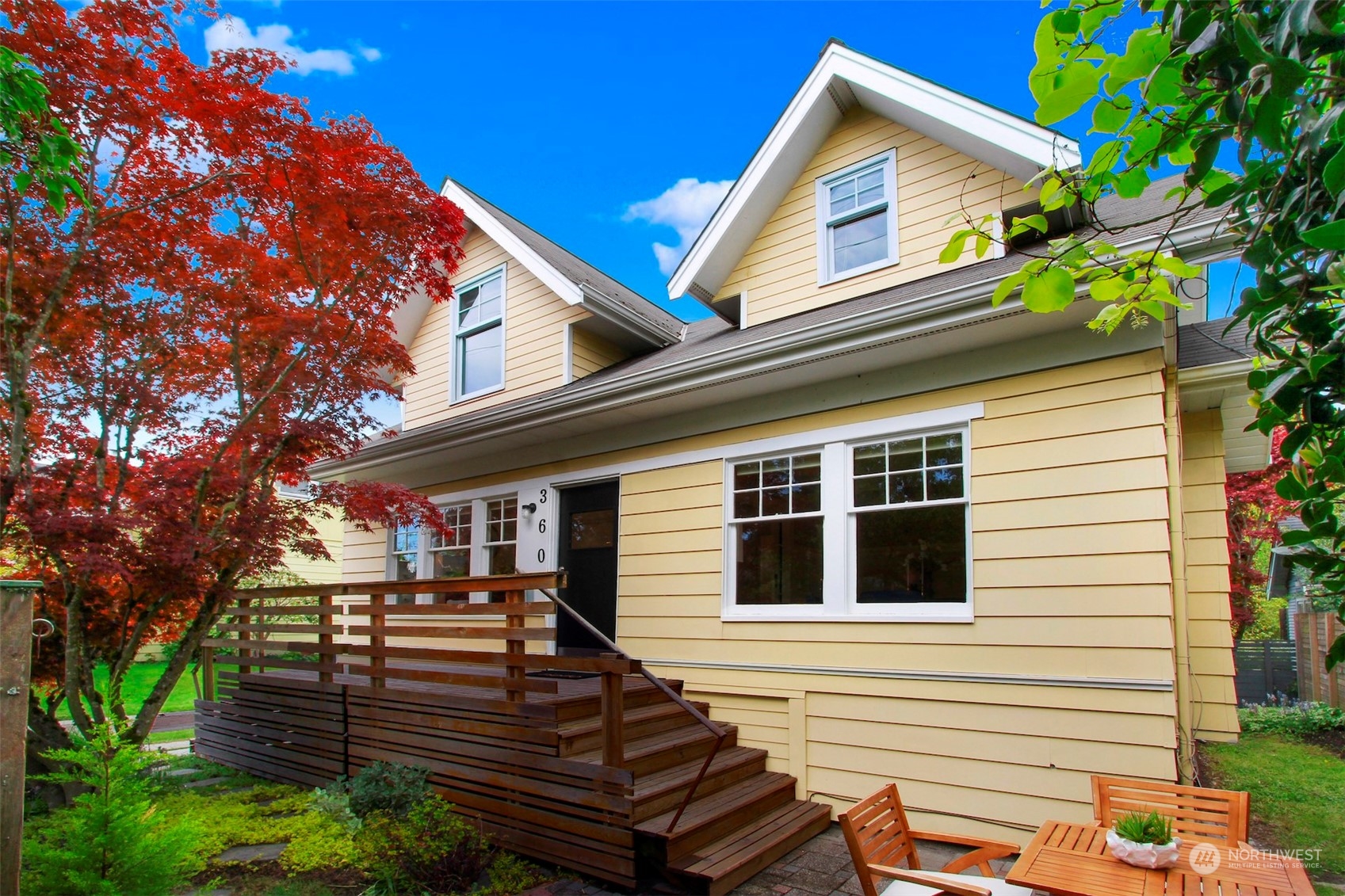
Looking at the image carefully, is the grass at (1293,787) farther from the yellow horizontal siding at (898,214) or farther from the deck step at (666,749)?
the yellow horizontal siding at (898,214)

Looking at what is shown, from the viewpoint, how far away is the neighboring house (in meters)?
4.65

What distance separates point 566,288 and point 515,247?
1.17m

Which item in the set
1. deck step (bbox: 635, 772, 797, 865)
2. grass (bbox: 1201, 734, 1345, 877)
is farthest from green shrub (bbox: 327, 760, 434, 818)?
grass (bbox: 1201, 734, 1345, 877)

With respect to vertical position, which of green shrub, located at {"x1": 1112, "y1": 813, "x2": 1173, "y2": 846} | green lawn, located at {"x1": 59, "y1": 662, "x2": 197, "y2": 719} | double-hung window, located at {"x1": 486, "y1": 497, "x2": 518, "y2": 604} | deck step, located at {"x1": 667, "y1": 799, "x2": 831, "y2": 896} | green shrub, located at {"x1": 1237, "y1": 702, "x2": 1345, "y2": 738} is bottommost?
green lawn, located at {"x1": 59, "y1": 662, "x2": 197, "y2": 719}

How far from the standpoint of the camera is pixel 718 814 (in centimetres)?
469

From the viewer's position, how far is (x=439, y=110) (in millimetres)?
13492

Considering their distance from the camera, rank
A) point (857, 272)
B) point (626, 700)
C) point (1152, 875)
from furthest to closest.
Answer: point (857, 272) → point (626, 700) → point (1152, 875)

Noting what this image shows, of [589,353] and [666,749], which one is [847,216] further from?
[666,749]

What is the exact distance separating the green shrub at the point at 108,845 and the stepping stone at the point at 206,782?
A: 3.88m

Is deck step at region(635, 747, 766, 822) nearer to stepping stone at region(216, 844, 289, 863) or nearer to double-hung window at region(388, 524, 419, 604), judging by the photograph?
stepping stone at region(216, 844, 289, 863)

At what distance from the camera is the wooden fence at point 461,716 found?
4.57 metres

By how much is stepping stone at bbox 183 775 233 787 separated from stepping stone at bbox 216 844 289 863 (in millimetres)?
2198

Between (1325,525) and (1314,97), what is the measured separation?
34.0 inches

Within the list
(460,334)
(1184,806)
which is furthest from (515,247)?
(1184,806)
